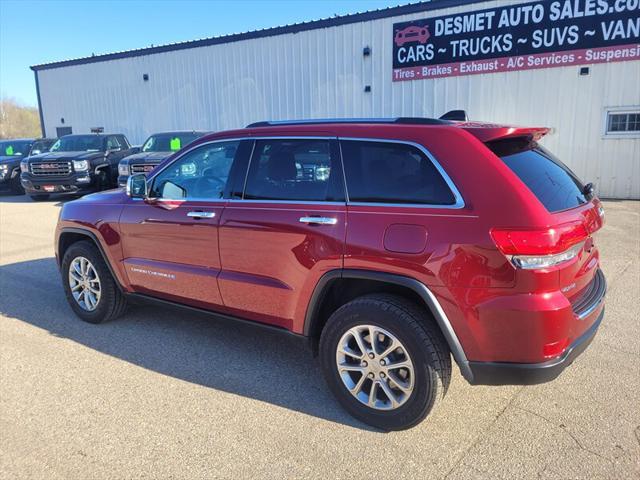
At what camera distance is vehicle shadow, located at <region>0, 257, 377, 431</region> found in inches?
135

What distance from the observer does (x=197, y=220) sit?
3.73 m

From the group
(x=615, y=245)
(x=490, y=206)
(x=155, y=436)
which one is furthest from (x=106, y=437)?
(x=615, y=245)

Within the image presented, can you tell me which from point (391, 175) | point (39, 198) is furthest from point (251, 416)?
point (39, 198)

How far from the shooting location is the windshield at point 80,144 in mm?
14141

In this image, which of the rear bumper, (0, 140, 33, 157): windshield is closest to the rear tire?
(0, 140, 33, 157): windshield

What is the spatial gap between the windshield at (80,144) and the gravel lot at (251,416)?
10698 millimetres

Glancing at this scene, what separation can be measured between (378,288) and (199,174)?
1.81m

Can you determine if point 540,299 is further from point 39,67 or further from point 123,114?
point 39,67

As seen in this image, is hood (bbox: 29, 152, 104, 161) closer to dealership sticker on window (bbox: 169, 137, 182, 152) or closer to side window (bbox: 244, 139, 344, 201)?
dealership sticker on window (bbox: 169, 137, 182, 152)

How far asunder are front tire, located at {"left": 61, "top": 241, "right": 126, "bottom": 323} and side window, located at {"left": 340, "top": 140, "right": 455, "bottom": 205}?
2653 millimetres

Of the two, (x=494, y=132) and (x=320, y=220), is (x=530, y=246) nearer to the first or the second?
(x=494, y=132)

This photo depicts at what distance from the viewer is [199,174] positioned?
159 inches

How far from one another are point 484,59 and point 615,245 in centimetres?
739

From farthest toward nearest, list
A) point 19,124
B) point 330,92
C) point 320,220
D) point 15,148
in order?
point 19,124 → point 15,148 → point 330,92 → point 320,220
